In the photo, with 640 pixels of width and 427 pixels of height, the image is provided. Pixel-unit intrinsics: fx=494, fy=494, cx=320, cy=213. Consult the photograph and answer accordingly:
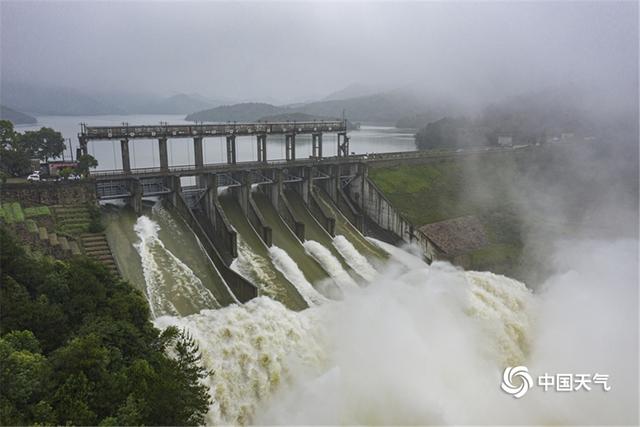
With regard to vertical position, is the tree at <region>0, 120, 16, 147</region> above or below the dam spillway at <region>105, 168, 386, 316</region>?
above

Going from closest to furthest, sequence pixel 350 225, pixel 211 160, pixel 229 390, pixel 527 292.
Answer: pixel 229 390 < pixel 527 292 < pixel 350 225 < pixel 211 160

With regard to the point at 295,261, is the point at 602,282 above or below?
below

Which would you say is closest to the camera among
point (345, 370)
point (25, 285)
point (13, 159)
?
point (25, 285)

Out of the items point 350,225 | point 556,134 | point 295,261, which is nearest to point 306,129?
point 350,225

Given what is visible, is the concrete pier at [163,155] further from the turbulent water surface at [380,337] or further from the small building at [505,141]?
the small building at [505,141]

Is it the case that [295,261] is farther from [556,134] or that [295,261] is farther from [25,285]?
[556,134]

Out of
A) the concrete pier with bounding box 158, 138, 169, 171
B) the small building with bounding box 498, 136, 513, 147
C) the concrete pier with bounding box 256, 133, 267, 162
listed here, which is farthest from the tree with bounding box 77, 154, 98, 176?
the small building with bounding box 498, 136, 513, 147

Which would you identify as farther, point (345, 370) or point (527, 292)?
point (527, 292)

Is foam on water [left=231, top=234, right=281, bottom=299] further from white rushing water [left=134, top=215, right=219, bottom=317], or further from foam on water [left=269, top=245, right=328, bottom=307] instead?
white rushing water [left=134, top=215, right=219, bottom=317]
